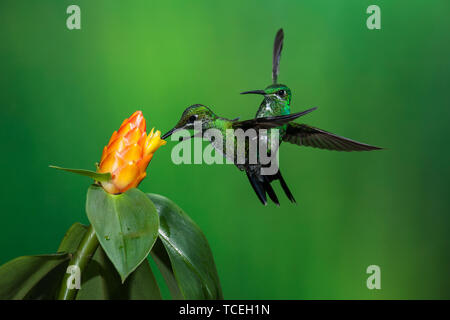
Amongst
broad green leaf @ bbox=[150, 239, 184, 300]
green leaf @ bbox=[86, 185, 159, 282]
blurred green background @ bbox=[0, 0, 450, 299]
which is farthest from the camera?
blurred green background @ bbox=[0, 0, 450, 299]

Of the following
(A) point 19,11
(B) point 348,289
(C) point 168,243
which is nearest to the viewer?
(C) point 168,243

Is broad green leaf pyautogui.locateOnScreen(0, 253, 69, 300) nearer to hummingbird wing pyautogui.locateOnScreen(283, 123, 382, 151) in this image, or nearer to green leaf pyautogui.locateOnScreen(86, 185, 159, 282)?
green leaf pyautogui.locateOnScreen(86, 185, 159, 282)

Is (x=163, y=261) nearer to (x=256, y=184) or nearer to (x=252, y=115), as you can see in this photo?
(x=256, y=184)

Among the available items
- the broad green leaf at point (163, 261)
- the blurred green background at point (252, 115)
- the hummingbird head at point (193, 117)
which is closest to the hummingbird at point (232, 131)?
the hummingbird head at point (193, 117)

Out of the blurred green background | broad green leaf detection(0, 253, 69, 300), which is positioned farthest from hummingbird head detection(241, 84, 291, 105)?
the blurred green background

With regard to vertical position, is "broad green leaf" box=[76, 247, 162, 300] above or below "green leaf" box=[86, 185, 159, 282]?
below

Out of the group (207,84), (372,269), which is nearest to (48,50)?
(207,84)

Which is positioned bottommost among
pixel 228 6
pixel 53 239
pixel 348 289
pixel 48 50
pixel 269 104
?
pixel 348 289
